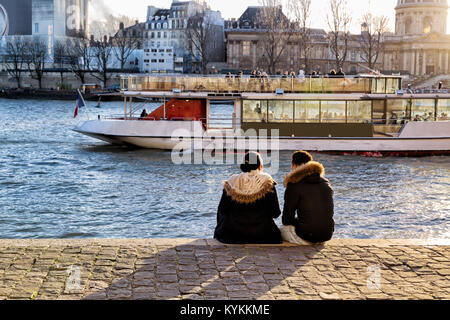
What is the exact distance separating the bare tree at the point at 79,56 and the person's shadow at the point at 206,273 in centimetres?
10741

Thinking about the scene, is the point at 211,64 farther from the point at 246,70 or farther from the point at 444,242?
the point at 444,242

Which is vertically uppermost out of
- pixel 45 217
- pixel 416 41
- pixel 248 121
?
pixel 416 41

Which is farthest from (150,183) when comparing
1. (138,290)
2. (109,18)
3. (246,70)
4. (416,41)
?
(109,18)

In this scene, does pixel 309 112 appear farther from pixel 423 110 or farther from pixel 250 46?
pixel 250 46

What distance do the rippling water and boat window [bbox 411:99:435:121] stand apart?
2.27 m

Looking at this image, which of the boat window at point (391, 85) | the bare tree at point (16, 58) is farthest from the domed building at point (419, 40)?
the boat window at point (391, 85)

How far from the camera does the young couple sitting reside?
9172 mm

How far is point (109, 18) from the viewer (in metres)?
154

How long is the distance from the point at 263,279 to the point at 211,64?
111436mm

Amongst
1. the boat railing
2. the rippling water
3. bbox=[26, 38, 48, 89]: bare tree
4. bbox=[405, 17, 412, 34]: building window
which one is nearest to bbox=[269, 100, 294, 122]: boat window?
the boat railing

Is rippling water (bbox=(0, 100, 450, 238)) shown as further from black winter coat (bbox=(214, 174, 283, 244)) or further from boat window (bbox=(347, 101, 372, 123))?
black winter coat (bbox=(214, 174, 283, 244))

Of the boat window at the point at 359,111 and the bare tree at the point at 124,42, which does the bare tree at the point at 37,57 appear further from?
the boat window at the point at 359,111
